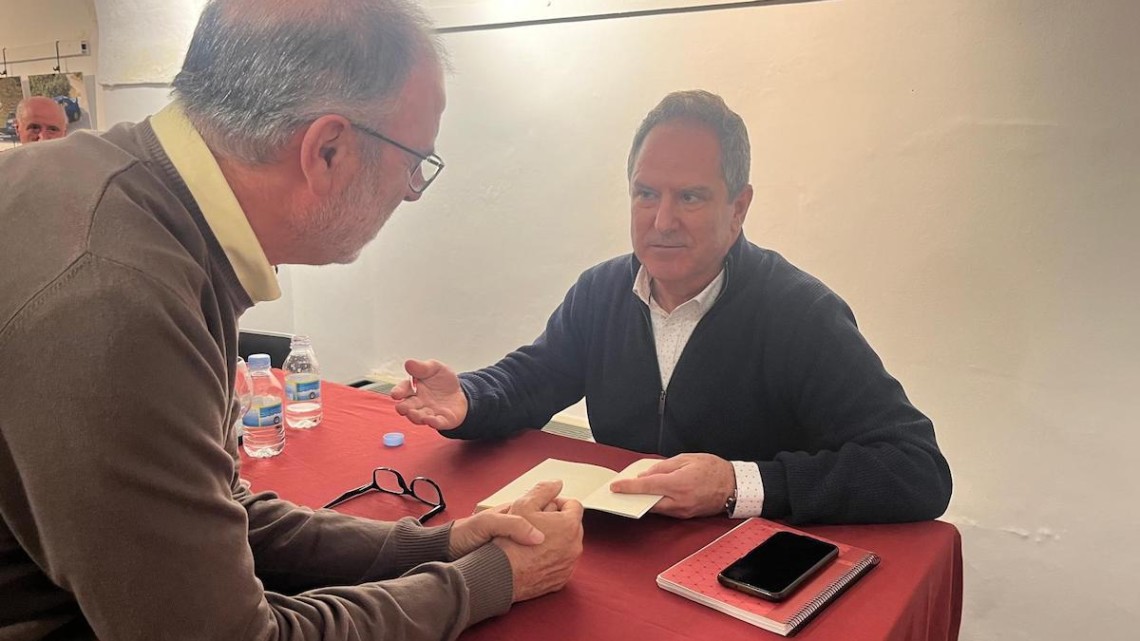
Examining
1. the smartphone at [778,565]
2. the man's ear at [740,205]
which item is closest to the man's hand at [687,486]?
the smartphone at [778,565]

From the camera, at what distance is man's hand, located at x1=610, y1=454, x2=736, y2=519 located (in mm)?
1158

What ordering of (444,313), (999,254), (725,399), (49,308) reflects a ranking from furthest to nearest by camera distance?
(444,313) → (999,254) → (725,399) → (49,308)

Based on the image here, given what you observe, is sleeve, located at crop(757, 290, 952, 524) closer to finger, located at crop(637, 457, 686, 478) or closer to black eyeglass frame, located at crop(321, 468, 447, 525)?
finger, located at crop(637, 457, 686, 478)

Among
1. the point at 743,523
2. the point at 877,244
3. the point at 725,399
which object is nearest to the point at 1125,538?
the point at 877,244

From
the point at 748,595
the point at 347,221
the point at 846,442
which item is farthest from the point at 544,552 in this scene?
the point at 846,442

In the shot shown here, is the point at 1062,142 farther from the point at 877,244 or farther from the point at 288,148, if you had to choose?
the point at 288,148

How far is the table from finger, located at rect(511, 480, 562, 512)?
98 millimetres

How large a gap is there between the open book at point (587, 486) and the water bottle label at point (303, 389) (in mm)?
598

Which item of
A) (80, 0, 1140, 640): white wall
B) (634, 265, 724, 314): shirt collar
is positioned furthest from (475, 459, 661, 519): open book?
(80, 0, 1140, 640): white wall

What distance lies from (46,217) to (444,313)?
2366 millimetres

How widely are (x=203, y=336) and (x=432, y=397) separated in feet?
2.76

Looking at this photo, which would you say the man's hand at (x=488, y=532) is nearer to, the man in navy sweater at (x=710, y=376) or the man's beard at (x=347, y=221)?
the man in navy sweater at (x=710, y=376)

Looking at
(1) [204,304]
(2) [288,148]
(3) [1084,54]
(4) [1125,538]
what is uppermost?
(3) [1084,54]

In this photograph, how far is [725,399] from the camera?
4.95 feet
